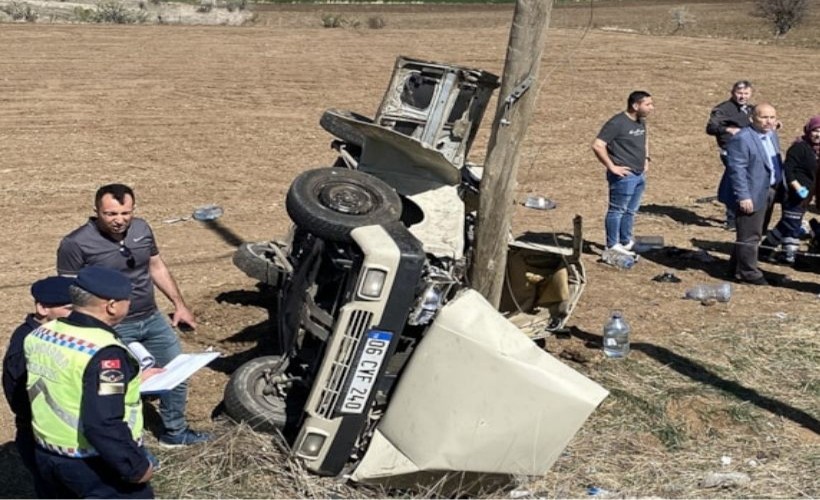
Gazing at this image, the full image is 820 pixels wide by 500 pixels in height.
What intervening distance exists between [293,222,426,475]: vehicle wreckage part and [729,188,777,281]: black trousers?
5.30m

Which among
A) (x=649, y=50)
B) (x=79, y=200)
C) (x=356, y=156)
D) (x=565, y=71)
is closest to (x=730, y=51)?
(x=649, y=50)

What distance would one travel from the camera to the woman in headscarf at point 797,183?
452 inches

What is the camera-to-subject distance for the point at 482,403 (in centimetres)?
623

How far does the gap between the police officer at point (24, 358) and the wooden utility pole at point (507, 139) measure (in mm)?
3085

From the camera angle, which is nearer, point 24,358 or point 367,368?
point 24,358

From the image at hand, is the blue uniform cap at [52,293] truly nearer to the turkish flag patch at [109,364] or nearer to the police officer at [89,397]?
the police officer at [89,397]

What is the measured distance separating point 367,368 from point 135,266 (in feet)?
5.16

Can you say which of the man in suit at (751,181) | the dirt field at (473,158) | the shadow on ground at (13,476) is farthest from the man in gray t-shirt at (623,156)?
the shadow on ground at (13,476)

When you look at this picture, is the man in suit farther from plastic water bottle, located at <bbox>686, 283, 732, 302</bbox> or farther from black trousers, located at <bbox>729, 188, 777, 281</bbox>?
plastic water bottle, located at <bbox>686, 283, 732, 302</bbox>

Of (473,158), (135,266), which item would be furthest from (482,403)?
(473,158)

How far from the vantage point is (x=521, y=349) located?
20.7 feet

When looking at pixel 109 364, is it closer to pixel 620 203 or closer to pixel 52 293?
pixel 52 293

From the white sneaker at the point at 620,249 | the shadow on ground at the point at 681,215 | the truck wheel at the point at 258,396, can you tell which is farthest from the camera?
the shadow on ground at the point at 681,215

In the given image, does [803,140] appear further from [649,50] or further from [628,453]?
[649,50]
